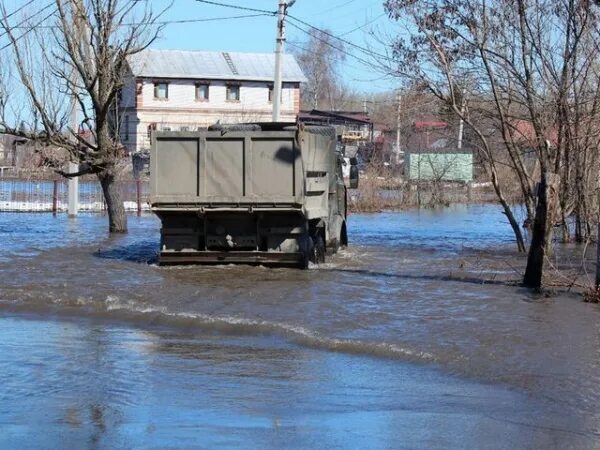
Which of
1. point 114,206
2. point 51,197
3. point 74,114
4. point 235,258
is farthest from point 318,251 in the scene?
point 51,197

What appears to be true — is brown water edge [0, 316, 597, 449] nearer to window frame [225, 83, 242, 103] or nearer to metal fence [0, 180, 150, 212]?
metal fence [0, 180, 150, 212]

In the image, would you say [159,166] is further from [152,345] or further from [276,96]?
[276,96]

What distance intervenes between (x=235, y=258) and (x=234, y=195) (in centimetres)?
130

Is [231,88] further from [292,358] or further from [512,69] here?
[292,358]

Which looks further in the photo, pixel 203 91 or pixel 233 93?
pixel 233 93

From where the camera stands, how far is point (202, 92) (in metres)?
70.4

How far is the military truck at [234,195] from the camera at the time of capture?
15.6 m

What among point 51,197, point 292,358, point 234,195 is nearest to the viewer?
point 292,358

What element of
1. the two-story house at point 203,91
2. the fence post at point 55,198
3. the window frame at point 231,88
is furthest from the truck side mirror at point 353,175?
the window frame at point 231,88

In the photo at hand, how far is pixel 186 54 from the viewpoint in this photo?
71938 mm

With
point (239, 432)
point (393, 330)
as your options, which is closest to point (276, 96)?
point (393, 330)

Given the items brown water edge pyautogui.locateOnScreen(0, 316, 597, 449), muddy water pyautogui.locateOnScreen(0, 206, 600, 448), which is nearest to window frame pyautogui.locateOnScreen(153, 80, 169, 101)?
muddy water pyautogui.locateOnScreen(0, 206, 600, 448)

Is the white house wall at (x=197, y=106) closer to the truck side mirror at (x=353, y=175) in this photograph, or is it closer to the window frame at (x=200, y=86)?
the window frame at (x=200, y=86)

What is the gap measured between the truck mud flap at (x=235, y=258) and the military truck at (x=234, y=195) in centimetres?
2
